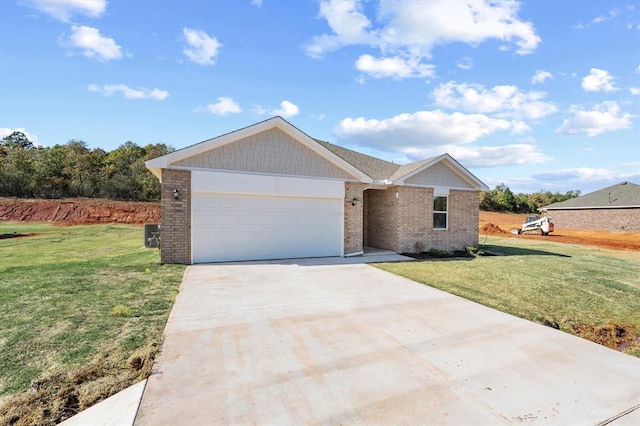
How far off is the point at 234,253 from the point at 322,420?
8.22 m

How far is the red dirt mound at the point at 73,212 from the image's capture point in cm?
2777

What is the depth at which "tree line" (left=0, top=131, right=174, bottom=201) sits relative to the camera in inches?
1231

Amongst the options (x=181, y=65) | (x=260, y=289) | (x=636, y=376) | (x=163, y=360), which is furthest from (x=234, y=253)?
(x=636, y=376)

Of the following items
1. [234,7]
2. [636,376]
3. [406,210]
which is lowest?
[636,376]

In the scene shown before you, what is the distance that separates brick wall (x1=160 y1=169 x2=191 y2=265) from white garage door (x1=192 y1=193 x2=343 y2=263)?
228 millimetres

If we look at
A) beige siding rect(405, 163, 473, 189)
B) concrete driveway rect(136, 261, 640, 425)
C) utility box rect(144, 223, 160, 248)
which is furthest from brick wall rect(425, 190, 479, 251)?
utility box rect(144, 223, 160, 248)

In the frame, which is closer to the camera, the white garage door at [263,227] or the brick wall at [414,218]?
the white garage door at [263,227]

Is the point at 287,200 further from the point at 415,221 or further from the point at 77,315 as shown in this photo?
the point at 77,315

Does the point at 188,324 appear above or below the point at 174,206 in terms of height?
A: below

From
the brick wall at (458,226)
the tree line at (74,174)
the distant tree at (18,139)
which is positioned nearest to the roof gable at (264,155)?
the brick wall at (458,226)

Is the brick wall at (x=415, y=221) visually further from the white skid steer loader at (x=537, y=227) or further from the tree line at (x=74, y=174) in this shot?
the tree line at (x=74, y=174)

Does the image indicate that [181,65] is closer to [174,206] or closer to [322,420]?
[174,206]

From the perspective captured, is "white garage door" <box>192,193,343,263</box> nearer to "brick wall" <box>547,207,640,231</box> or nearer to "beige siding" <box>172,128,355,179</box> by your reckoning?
"beige siding" <box>172,128,355,179</box>

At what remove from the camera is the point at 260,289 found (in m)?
7.04
